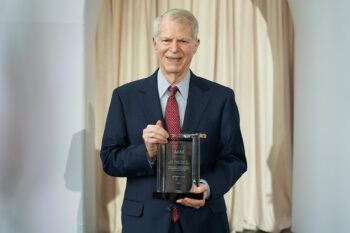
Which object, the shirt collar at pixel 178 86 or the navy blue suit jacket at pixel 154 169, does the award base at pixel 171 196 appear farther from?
the shirt collar at pixel 178 86

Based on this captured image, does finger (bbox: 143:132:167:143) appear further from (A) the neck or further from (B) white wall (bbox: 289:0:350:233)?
(B) white wall (bbox: 289:0:350:233)

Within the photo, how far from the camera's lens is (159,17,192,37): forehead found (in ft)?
5.03

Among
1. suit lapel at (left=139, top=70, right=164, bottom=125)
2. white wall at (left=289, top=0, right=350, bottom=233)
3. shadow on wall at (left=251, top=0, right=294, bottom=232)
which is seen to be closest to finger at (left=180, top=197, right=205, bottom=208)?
suit lapel at (left=139, top=70, right=164, bottom=125)

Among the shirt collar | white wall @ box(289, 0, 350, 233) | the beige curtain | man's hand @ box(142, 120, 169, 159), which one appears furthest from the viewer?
the beige curtain

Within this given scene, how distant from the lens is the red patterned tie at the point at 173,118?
61.7 inches

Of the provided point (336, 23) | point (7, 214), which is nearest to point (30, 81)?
point (7, 214)

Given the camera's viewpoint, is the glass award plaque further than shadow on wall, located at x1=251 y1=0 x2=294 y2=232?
No

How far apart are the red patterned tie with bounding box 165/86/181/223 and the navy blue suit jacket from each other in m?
0.02

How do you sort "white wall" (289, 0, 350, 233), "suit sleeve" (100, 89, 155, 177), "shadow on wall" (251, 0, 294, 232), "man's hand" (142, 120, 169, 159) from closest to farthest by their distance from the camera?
1. "man's hand" (142, 120, 169, 159)
2. "suit sleeve" (100, 89, 155, 177)
3. "white wall" (289, 0, 350, 233)
4. "shadow on wall" (251, 0, 294, 232)

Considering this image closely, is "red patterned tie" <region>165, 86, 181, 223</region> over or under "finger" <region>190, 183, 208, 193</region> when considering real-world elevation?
over

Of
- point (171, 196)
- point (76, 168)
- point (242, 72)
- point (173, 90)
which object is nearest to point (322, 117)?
point (242, 72)

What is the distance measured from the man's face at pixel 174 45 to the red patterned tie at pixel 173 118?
3.5 inches

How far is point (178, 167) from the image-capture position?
1544 millimetres

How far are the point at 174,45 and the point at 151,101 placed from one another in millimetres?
218
